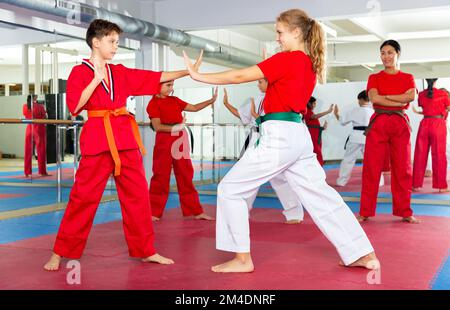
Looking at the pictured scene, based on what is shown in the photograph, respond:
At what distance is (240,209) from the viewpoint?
3.28 m

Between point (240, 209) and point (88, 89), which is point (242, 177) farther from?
point (88, 89)

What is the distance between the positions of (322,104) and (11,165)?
4.29m

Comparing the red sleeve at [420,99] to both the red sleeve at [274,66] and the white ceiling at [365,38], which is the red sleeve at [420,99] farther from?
the red sleeve at [274,66]

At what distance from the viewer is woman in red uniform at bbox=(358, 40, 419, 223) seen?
5.18 m

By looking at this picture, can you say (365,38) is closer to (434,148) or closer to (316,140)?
(434,148)

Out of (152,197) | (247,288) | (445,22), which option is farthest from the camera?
(445,22)

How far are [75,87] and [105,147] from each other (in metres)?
0.41

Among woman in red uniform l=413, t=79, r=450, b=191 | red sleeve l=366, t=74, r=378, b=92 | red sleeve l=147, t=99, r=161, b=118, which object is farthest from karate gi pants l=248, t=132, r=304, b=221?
woman in red uniform l=413, t=79, r=450, b=191

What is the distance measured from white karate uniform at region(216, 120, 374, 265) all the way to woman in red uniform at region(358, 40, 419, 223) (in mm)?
1990

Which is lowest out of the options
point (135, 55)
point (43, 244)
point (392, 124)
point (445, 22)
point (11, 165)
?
point (43, 244)

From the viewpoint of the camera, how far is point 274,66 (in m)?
3.14

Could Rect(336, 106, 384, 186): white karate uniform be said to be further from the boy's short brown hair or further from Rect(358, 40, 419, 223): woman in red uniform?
the boy's short brown hair

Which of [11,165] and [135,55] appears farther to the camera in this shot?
[135,55]

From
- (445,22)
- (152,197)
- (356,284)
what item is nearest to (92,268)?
(356,284)
